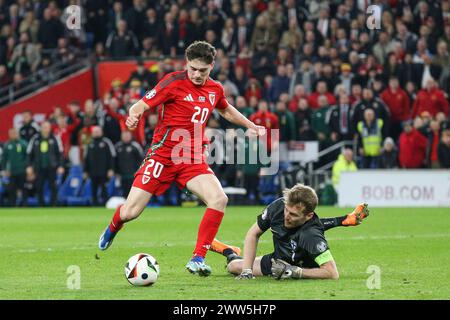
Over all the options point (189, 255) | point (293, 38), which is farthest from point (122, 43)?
point (189, 255)

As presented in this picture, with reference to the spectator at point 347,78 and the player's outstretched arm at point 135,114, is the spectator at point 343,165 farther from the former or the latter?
the player's outstretched arm at point 135,114

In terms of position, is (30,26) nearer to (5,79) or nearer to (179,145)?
(5,79)

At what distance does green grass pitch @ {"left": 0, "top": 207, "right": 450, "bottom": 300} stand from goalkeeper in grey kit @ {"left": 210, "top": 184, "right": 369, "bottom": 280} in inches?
7.1

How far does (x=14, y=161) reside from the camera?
89.6ft

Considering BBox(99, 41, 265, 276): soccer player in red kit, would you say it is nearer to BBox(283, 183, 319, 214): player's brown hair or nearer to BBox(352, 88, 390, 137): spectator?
BBox(283, 183, 319, 214): player's brown hair

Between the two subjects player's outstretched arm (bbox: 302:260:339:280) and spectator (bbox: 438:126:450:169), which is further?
Answer: spectator (bbox: 438:126:450:169)

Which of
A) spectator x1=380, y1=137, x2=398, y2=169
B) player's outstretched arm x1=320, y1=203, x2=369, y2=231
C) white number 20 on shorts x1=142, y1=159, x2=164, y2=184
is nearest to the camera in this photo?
player's outstretched arm x1=320, y1=203, x2=369, y2=231

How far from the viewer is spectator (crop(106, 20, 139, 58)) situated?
100 feet

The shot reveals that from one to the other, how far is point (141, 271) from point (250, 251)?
1.21m

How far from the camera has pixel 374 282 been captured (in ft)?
Result: 32.8

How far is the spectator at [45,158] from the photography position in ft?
88.9

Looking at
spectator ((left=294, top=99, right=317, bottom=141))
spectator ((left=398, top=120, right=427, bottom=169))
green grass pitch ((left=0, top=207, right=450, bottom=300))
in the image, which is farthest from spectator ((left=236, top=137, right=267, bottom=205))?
spectator ((left=398, top=120, right=427, bottom=169))
